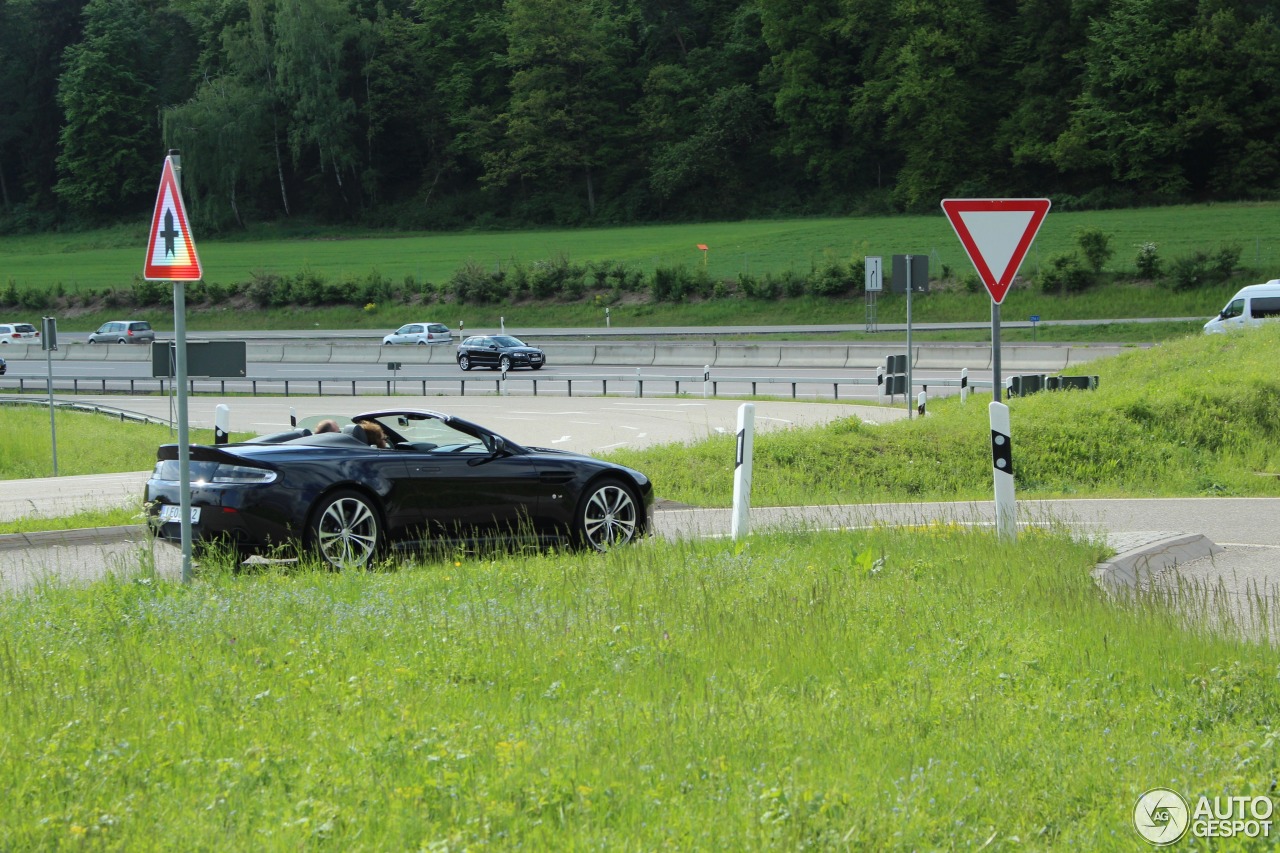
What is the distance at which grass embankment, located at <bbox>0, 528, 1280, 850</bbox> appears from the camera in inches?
171

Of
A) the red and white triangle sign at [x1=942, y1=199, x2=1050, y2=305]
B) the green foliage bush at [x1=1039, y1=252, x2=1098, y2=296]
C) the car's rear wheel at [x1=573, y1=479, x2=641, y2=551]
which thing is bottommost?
the car's rear wheel at [x1=573, y1=479, x2=641, y2=551]

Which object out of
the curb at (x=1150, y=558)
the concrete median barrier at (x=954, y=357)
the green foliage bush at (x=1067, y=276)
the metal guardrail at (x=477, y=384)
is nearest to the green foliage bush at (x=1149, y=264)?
the green foliage bush at (x=1067, y=276)

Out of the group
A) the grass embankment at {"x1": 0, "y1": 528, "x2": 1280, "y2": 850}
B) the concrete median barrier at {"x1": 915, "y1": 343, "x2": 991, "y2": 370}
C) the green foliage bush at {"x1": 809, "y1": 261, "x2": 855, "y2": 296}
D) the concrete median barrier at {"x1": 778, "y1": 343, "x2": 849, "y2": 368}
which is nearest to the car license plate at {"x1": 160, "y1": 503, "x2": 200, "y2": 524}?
the grass embankment at {"x1": 0, "y1": 528, "x2": 1280, "y2": 850}

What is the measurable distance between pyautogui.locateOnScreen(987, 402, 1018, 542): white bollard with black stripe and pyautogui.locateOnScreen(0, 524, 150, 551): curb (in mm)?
7517

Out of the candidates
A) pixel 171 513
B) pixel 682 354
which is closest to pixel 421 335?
pixel 682 354

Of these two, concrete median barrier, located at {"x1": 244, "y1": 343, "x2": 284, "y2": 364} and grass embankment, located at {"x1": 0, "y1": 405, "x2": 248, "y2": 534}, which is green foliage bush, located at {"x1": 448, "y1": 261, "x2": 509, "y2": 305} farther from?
grass embankment, located at {"x1": 0, "y1": 405, "x2": 248, "y2": 534}

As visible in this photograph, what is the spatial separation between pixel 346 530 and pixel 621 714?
5052 mm

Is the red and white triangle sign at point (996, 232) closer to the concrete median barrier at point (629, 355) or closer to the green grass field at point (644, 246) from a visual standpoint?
the concrete median barrier at point (629, 355)

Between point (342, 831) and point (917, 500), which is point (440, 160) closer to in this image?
point (917, 500)

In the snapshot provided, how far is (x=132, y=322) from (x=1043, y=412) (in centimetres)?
5621

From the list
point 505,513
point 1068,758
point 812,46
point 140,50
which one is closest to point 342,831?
point 1068,758

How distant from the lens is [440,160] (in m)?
108

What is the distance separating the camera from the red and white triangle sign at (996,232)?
968 cm

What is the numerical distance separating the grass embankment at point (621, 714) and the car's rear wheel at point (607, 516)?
2.90 meters
